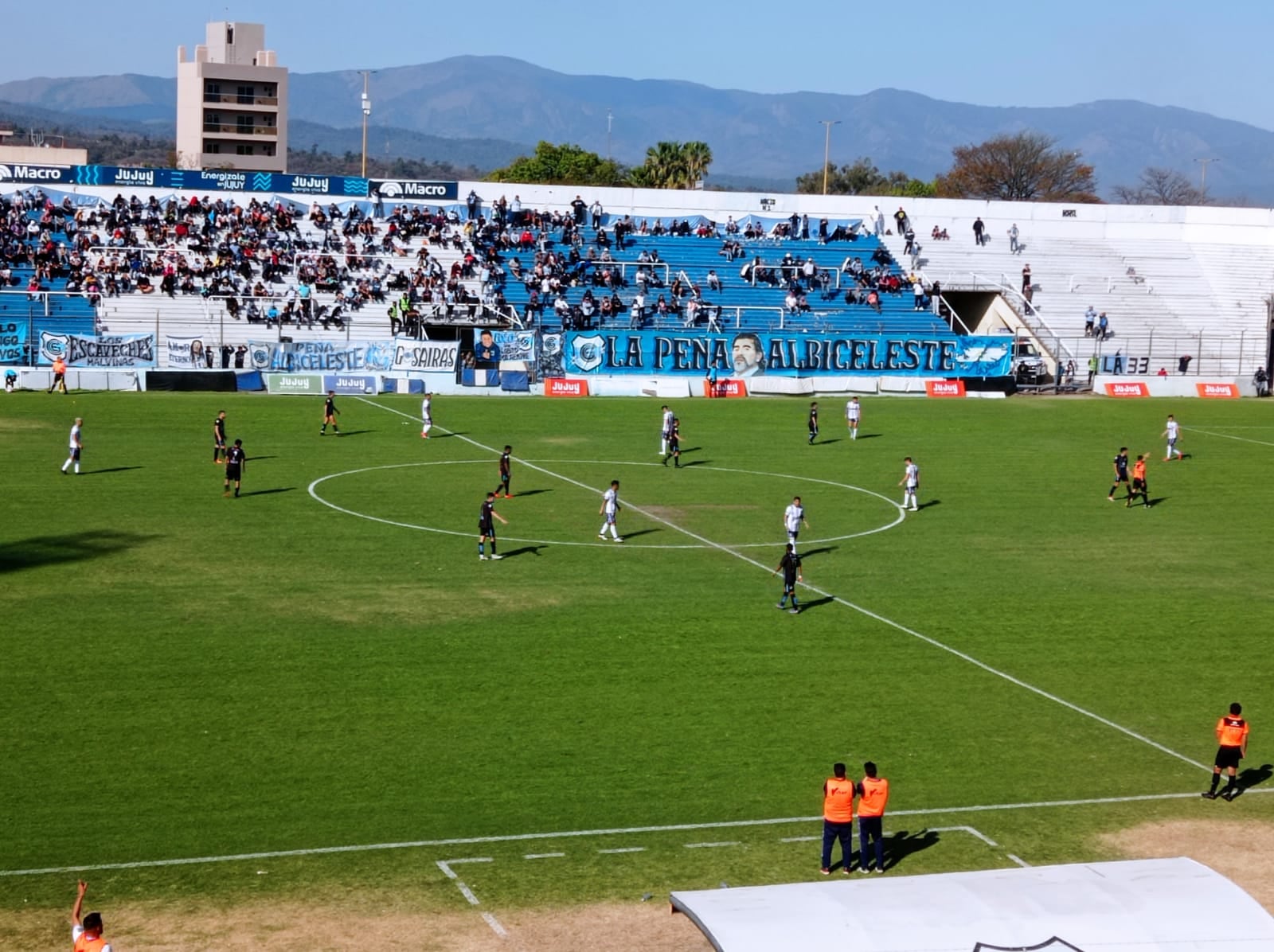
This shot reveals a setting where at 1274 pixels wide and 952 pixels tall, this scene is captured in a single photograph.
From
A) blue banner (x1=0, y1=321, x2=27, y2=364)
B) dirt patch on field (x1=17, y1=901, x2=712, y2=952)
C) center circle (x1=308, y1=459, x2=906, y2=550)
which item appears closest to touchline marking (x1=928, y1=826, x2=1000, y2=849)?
dirt patch on field (x1=17, y1=901, x2=712, y2=952)

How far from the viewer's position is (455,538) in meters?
39.5

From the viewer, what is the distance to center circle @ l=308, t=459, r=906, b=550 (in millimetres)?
39469

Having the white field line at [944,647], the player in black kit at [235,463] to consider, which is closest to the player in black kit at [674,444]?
the white field line at [944,647]

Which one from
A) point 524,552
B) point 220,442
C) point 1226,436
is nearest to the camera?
point 524,552

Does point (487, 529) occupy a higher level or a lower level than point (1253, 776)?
higher

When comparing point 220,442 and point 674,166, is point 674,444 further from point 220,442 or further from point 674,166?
point 674,166

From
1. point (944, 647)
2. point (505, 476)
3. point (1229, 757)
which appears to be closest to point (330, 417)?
point (505, 476)

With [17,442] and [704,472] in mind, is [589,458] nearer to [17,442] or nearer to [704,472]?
[704,472]

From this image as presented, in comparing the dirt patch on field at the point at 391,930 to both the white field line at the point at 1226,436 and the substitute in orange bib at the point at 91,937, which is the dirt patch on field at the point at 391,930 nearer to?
the substitute in orange bib at the point at 91,937

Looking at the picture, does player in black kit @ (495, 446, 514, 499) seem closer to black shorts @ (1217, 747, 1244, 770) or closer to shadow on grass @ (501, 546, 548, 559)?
shadow on grass @ (501, 546, 548, 559)

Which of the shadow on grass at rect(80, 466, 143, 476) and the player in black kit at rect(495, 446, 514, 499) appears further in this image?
the shadow on grass at rect(80, 466, 143, 476)

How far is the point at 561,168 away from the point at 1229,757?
6347 inches

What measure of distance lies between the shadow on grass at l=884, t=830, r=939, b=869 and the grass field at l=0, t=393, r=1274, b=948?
15cm

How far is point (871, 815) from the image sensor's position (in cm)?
1955
